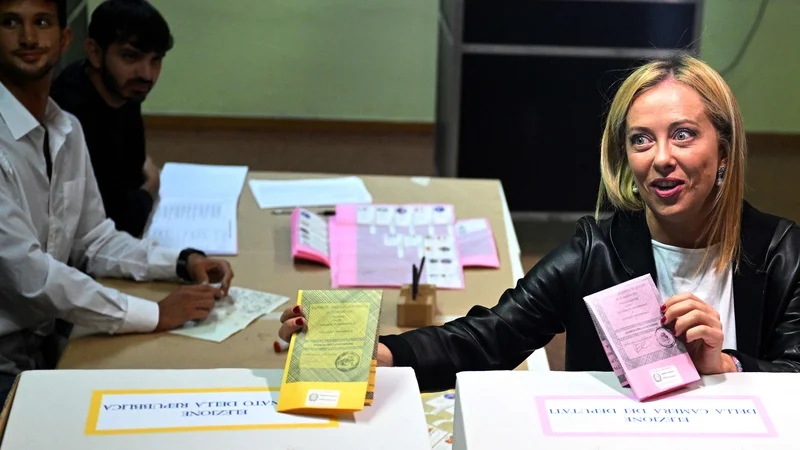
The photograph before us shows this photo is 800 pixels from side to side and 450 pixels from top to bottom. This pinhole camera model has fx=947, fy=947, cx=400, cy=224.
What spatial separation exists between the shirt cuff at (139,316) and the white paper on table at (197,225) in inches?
12.7

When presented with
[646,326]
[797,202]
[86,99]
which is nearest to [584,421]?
[646,326]

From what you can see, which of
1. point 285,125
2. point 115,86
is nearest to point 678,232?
point 115,86

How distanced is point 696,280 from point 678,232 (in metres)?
0.08

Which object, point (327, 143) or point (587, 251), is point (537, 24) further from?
point (587, 251)

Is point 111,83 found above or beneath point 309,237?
above

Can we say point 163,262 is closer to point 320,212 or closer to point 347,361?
point 320,212

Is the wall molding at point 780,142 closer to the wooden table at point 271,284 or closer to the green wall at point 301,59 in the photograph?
the wooden table at point 271,284

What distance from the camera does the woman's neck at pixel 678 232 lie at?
1.38m

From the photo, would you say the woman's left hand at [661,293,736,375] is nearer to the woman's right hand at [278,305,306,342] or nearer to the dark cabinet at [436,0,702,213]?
the woman's right hand at [278,305,306,342]

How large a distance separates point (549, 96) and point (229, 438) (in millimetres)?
3226

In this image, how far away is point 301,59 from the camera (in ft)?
16.2

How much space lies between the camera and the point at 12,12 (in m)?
1.90

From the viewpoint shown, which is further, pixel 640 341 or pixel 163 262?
pixel 163 262

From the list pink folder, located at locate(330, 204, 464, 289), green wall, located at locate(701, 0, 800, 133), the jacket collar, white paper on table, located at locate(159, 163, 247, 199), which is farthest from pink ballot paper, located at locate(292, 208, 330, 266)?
green wall, located at locate(701, 0, 800, 133)
